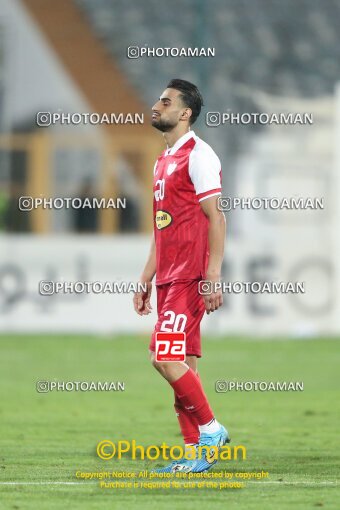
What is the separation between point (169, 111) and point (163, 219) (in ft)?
1.98

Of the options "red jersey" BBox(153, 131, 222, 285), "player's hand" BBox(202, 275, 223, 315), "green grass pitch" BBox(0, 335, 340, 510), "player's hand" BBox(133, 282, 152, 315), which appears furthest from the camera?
"player's hand" BBox(133, 282, 152, 315)

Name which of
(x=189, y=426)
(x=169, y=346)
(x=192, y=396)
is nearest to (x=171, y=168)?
(x=169, y=346)

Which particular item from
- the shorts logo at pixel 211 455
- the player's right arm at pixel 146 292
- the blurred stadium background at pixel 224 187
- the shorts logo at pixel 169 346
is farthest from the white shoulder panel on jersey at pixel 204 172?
the blurred stadium background at pixel 224 187

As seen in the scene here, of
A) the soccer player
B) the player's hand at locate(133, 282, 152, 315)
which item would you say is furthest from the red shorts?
the player's hand at locate(133, 282, 152, 315)

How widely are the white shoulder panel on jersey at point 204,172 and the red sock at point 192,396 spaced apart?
3.21 ft

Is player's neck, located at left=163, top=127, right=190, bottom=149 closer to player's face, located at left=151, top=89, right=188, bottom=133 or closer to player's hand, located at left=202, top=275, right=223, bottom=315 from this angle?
player's face, located at left=151, top=89, right=188, bottom=133

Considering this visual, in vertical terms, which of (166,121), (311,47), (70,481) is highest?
(311,47)

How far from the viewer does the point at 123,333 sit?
2073 centimetres

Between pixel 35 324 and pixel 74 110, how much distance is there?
522 centimetres

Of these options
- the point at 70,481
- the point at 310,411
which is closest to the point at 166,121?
the point at 70,481

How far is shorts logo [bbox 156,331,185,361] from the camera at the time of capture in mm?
7871

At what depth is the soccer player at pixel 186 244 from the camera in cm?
791

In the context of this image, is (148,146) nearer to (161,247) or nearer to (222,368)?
(222,368)

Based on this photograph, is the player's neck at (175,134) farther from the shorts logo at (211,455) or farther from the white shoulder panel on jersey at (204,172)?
the shorts logo at (211,455)
